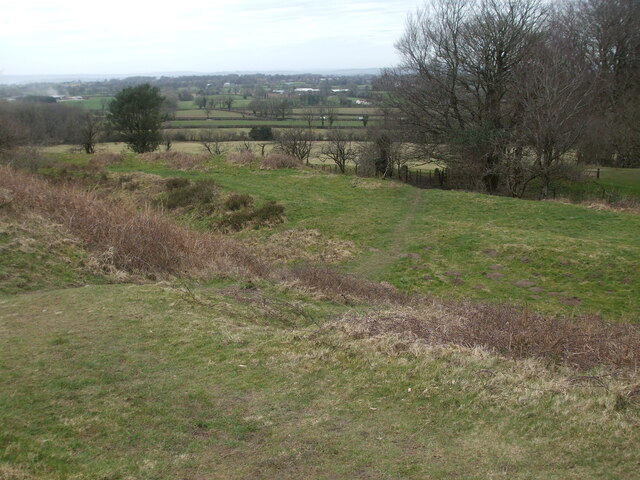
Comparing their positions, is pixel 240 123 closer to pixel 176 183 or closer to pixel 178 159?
pixel 178 159

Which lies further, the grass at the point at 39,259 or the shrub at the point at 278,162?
the shrub at the point at 278,162

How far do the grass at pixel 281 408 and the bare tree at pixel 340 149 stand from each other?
31.5 meters

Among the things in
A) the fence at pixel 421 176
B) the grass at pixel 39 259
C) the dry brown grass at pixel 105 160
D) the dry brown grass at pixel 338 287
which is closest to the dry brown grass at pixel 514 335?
the dry brown grass at pixel 338 287

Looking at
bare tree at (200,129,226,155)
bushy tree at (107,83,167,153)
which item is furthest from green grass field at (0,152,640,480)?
bushy tree at (107,83,167,153)

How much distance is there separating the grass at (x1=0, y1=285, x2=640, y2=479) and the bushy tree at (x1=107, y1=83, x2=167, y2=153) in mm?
37398

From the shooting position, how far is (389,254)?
1759 centimetres

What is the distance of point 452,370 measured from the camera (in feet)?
20.8

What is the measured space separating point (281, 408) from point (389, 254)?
40.0 feet

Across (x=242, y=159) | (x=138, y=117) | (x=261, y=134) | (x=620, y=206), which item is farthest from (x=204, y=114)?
(x=620, y=206)

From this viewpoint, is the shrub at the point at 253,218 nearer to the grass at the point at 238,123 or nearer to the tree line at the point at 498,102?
the tree line at the point at 498,102

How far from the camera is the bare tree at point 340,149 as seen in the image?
38.6m

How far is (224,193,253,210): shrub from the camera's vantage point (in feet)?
73.5

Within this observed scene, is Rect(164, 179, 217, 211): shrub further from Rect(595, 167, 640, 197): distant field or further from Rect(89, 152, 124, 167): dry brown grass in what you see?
Rect(595, 167, 640, 197): distant field

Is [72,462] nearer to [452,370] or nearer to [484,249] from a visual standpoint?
[452,370]
